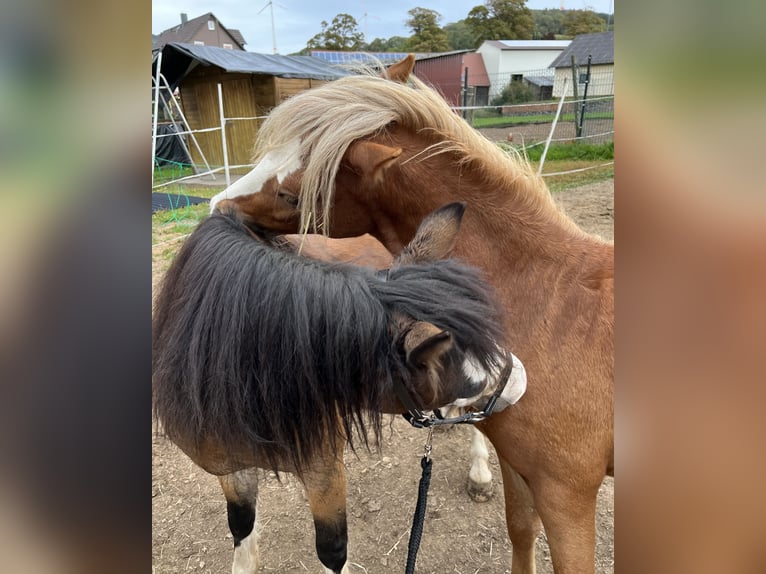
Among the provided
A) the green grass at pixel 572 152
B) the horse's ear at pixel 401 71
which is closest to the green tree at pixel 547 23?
the green grass at pixel 572 152

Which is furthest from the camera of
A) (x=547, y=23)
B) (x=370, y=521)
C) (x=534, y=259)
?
(x=547, y=23)

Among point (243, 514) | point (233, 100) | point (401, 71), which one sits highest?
point (233, 100)

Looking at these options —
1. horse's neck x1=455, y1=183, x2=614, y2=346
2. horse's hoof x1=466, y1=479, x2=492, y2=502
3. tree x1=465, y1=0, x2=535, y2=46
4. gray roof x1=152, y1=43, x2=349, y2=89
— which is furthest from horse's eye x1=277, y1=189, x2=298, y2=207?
tree x1=465, y1=0, x2=535, y2=46

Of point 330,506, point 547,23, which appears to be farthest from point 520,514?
point 547,23

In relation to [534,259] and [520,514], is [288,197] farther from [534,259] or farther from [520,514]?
[520,514]

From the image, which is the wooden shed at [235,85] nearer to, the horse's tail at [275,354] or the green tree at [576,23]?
the horse's tail at [275,354]

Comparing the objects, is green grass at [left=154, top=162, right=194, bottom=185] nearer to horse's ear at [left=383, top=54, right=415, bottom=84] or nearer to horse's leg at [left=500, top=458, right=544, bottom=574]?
horse's ear at [left=383, top=54, right=415, bottom=84]

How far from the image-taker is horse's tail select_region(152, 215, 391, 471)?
1043 millimetres

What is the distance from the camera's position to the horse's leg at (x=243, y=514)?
1.83 metres

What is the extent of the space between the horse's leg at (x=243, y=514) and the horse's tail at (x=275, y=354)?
2.41ft

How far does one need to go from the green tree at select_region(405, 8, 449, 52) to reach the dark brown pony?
33132 millimetres

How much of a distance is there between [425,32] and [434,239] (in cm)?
3482

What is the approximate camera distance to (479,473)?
2.54m
